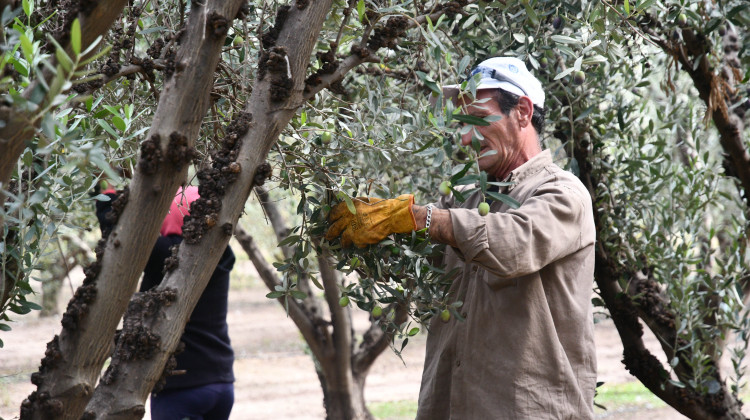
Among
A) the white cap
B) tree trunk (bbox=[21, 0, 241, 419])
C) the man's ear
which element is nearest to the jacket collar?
the man's ear

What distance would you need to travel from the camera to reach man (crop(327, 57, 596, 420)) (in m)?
2.32

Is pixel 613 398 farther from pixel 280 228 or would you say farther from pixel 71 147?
pixel 71 147

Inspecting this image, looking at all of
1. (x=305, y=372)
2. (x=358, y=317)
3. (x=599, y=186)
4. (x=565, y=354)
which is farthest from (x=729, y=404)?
(x=358, y=317)

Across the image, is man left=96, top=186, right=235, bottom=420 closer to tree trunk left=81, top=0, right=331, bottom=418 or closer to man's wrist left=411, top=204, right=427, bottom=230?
man's wrist left=411, top=204, right=427, bottom=230

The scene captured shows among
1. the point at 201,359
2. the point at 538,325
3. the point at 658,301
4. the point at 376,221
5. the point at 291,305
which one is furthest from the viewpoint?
the point at 291,305

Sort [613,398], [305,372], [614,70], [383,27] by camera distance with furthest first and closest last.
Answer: [305,372], [613,398], [614,70], [383,27]

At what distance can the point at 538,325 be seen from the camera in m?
2.54

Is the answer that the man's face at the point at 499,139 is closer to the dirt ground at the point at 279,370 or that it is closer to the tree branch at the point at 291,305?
the tree branch at the point at 291,305

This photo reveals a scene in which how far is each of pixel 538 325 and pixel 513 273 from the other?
0.31 metres

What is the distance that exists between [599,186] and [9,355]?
1104cm

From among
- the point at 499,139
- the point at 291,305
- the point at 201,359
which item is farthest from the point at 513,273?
the point at 291,305

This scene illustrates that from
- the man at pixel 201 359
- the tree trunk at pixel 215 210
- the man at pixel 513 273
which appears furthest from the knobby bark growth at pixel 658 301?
the tree trunk at pixel 215 210

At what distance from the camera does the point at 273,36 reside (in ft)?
6.31

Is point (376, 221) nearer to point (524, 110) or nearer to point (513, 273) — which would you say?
point (513, 273)
